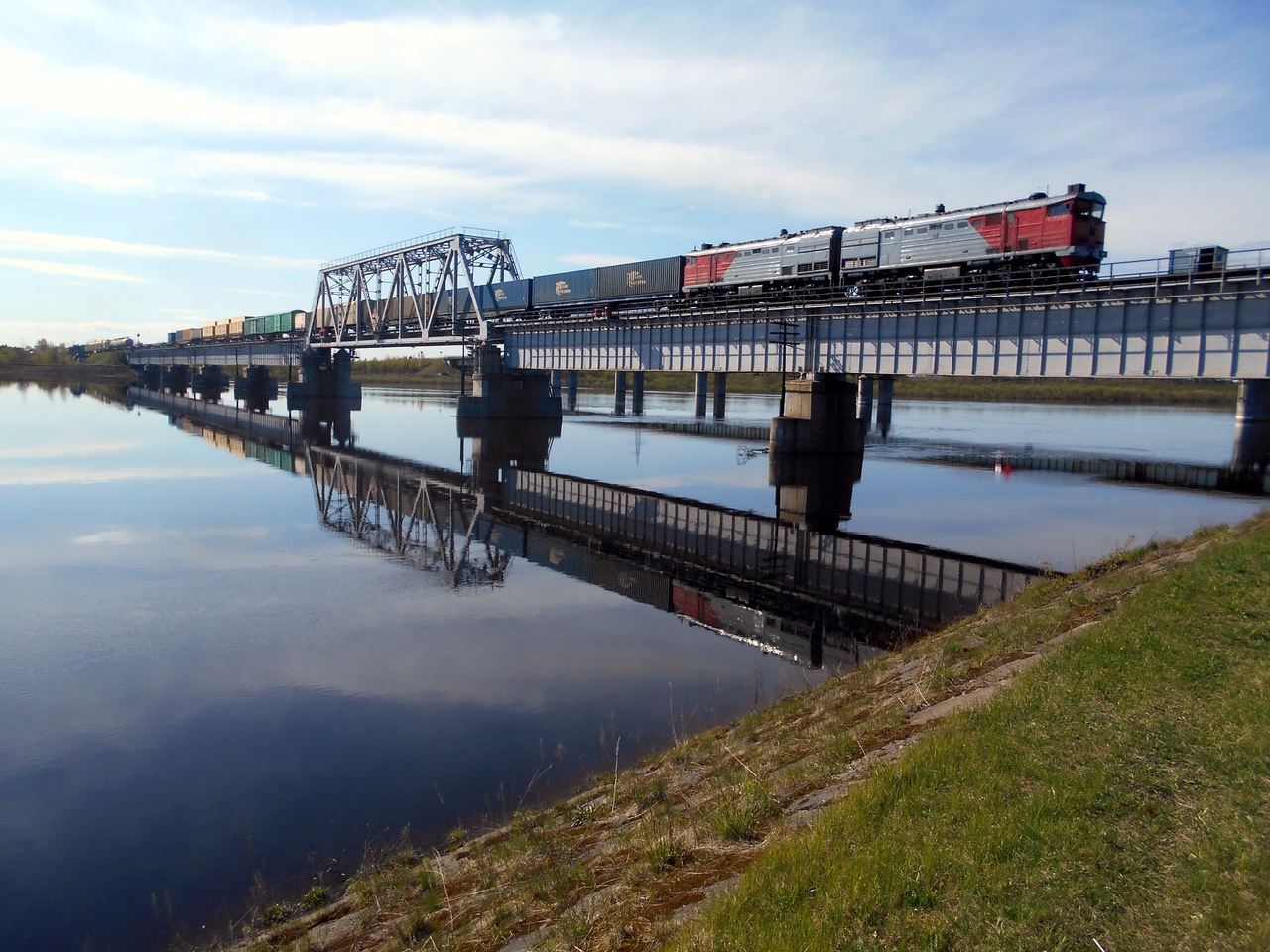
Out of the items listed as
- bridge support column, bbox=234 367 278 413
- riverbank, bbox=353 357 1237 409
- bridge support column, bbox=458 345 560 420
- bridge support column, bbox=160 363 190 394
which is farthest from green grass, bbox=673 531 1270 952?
bridge support column, bbox=160 363 190 394

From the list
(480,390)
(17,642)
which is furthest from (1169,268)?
(480,390)

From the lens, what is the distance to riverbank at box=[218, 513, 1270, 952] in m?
5.10

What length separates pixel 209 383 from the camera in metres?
138

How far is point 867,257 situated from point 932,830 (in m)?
39.6

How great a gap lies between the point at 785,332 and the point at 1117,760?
36.8 metres

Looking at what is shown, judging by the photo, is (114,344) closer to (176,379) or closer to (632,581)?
(176,379)

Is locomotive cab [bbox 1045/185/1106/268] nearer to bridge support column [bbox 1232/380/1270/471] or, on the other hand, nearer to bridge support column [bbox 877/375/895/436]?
bridge support column [bbox 1232/380/1270/471]

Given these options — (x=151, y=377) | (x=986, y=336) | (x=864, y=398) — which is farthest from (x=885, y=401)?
(x=151, y=377)

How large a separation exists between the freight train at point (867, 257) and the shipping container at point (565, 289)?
8cm

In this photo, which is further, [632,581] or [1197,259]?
[1197,259]

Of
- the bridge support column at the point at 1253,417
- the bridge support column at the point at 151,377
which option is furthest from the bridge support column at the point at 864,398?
the bridge support column at the point at 151,377

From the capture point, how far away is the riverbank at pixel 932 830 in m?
5.10

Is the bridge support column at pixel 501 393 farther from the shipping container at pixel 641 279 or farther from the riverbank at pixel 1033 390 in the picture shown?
the riverbank at pixel 1033 390

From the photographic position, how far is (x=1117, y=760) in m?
6.93
